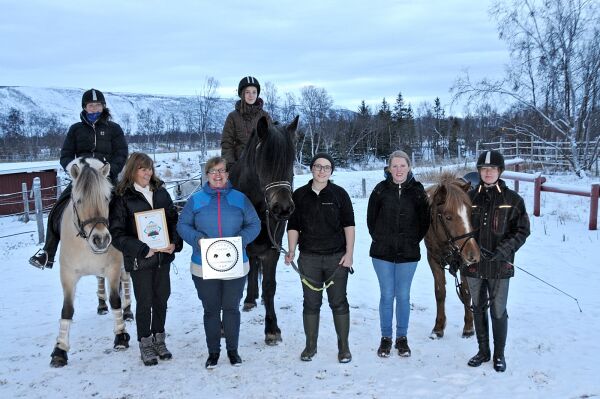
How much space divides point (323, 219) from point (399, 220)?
737 mm

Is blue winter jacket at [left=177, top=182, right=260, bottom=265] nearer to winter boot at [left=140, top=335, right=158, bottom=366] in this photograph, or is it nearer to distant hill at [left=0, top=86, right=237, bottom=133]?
winter boot at [left=140, top=335, right=158, bottom=366]

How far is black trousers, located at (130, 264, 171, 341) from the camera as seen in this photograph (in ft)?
13.2

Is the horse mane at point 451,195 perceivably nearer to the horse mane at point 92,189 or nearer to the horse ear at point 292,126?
the horse ear at point 292,126

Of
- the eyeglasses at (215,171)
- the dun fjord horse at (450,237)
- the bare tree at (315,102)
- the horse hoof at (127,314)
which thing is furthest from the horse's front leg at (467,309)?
the bare tree at (315,102)

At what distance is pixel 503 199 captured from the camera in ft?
12.6

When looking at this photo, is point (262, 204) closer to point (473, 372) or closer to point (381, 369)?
point (381, 369)

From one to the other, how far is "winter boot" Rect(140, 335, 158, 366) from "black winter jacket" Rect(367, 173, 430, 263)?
2.33m

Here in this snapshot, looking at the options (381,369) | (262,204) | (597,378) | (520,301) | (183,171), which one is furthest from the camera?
(183,171)

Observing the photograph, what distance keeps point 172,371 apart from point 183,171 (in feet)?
100

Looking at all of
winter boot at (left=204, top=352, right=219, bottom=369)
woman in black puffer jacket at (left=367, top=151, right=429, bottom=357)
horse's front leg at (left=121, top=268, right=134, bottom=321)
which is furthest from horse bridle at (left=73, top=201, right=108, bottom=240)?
woman in black puffer jacket at (left=367, top=151, right=429, bottom=357)

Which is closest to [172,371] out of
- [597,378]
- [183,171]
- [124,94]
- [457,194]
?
[457,194]

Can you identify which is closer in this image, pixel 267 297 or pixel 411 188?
pixel 411 188

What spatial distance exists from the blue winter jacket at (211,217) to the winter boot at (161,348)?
38.6 inches

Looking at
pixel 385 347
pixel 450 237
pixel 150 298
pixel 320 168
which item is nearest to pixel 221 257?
pixel 150 298
